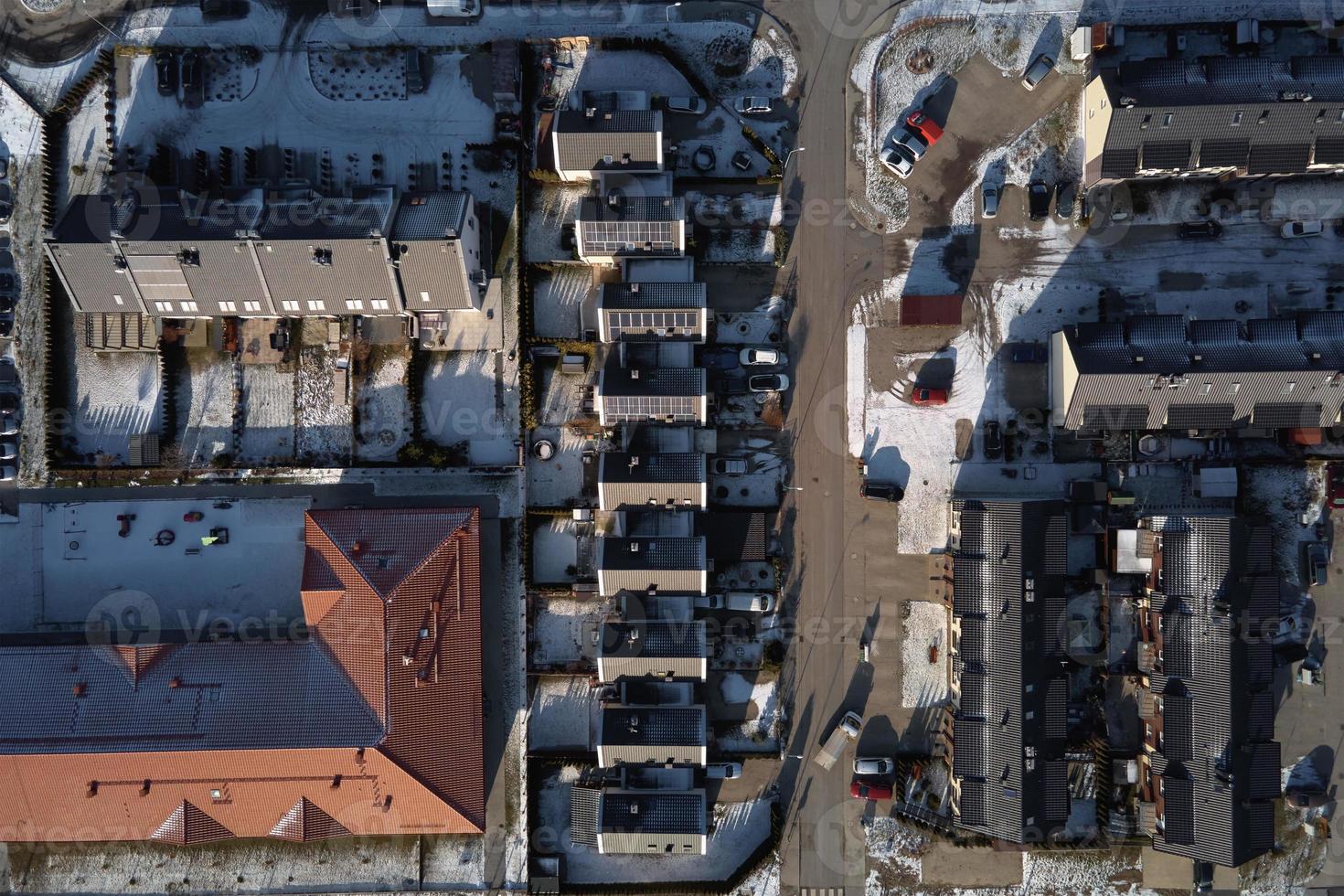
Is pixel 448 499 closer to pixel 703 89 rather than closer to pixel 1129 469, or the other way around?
pixel 703 89

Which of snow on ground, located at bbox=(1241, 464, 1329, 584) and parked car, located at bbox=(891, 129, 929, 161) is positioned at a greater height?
parked car, located at bbox=(891, 129, 929, 161)

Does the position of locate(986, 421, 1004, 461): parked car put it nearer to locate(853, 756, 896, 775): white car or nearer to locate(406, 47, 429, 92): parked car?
locate(853, 756, 896, 775): white car

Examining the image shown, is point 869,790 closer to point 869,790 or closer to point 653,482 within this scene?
point 869,790

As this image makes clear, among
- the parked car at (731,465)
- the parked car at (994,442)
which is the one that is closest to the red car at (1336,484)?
the parked car at (994,442)

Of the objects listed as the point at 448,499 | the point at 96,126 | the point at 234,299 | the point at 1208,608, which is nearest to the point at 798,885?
the point at 1208,608

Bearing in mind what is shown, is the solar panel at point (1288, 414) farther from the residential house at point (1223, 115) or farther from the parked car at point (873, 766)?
Result: the parked car at point (873, 766)

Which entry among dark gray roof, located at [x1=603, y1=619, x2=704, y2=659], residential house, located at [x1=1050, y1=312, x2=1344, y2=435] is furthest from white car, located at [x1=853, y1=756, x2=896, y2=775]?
residential house, located at [x1=1050, y1=312, x2=1344, y2=435]

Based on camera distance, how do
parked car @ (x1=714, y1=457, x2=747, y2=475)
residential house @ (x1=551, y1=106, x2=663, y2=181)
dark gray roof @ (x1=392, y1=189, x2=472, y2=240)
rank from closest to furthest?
dark gray roof @ (x1=392, y1=189, x2=472, y2=240) → residential house @ (x1=551, y1=106, x2=663, y2=181) → parked car @ (x1=714, y1=457, x2=747, y2=475)
